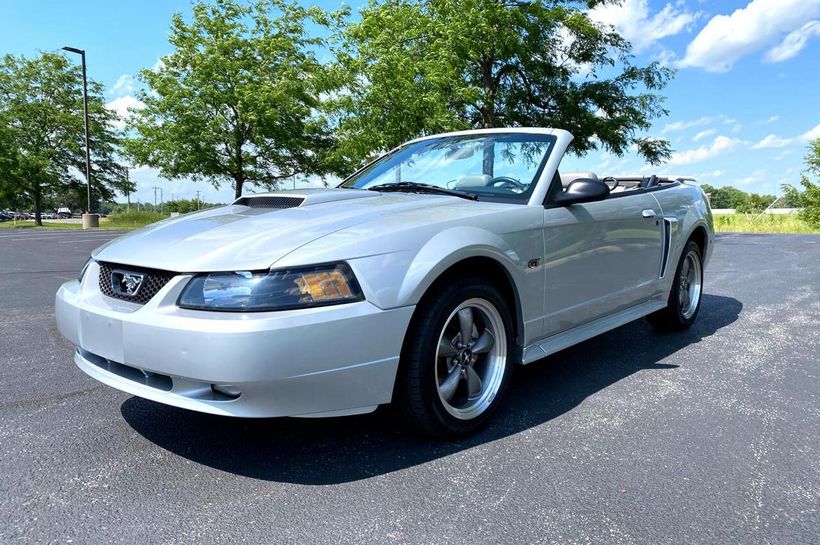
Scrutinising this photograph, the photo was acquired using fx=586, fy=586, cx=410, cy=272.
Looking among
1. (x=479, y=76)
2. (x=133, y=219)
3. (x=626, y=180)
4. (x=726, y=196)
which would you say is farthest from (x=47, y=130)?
(x=726, y=196)

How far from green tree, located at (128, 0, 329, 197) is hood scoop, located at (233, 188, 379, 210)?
22.1 metres

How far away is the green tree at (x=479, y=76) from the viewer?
12.6 m

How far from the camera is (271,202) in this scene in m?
3.10

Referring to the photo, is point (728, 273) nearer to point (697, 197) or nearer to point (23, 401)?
point (697, 197)

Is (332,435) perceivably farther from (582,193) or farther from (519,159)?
(519,159)

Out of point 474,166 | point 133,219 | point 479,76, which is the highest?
point 479,76

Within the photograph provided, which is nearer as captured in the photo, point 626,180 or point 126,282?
point 126,282

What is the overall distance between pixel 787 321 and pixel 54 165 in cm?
3867

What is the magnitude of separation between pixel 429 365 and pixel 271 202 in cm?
127

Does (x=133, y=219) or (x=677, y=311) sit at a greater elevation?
(x=133, y=219)

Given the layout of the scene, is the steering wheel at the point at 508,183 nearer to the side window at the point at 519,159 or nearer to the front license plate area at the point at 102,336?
the side window at the point at 519,159

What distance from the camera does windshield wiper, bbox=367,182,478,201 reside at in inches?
127

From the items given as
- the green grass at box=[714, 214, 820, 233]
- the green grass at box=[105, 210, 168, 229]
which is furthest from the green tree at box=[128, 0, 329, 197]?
the green grass at box=[714, 214, 820, 233]

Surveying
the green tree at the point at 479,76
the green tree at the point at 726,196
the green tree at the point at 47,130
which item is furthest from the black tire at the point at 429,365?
the green tree at the point at 726,196
